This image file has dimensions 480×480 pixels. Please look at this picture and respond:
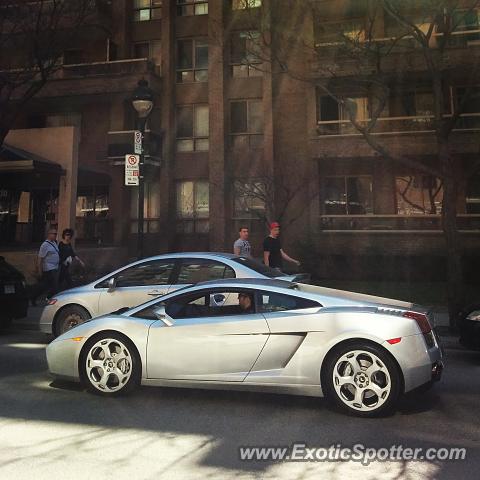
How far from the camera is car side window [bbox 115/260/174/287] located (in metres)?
7.58

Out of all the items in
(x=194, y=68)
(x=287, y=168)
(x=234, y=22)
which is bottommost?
(x=287, y=168)

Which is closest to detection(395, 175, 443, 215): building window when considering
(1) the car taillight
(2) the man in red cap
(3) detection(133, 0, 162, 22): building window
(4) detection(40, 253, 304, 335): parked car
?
(2) the man in red cap

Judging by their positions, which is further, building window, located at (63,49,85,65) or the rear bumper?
building window, located at (63,49,85,65)

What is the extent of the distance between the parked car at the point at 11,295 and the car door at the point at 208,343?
515 cm

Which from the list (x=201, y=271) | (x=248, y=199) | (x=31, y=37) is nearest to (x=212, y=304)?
(x=201, y=271)

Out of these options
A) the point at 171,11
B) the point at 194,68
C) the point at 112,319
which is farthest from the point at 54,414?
the point at 171,11

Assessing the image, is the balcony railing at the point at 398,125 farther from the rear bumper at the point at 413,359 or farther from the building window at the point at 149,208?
the rear bumper at the point at 413,359

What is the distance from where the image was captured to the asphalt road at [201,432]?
11.3 ft

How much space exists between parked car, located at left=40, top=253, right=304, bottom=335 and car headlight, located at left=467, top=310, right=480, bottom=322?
2602mm

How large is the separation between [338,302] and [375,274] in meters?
14.1

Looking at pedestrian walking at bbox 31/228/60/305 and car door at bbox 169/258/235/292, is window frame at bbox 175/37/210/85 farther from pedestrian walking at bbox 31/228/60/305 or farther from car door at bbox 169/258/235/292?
car door at bbox 169/258/235/292

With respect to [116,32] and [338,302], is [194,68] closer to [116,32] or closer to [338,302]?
[116,32]

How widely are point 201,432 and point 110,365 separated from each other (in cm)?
153

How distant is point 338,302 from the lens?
16.0 ft
